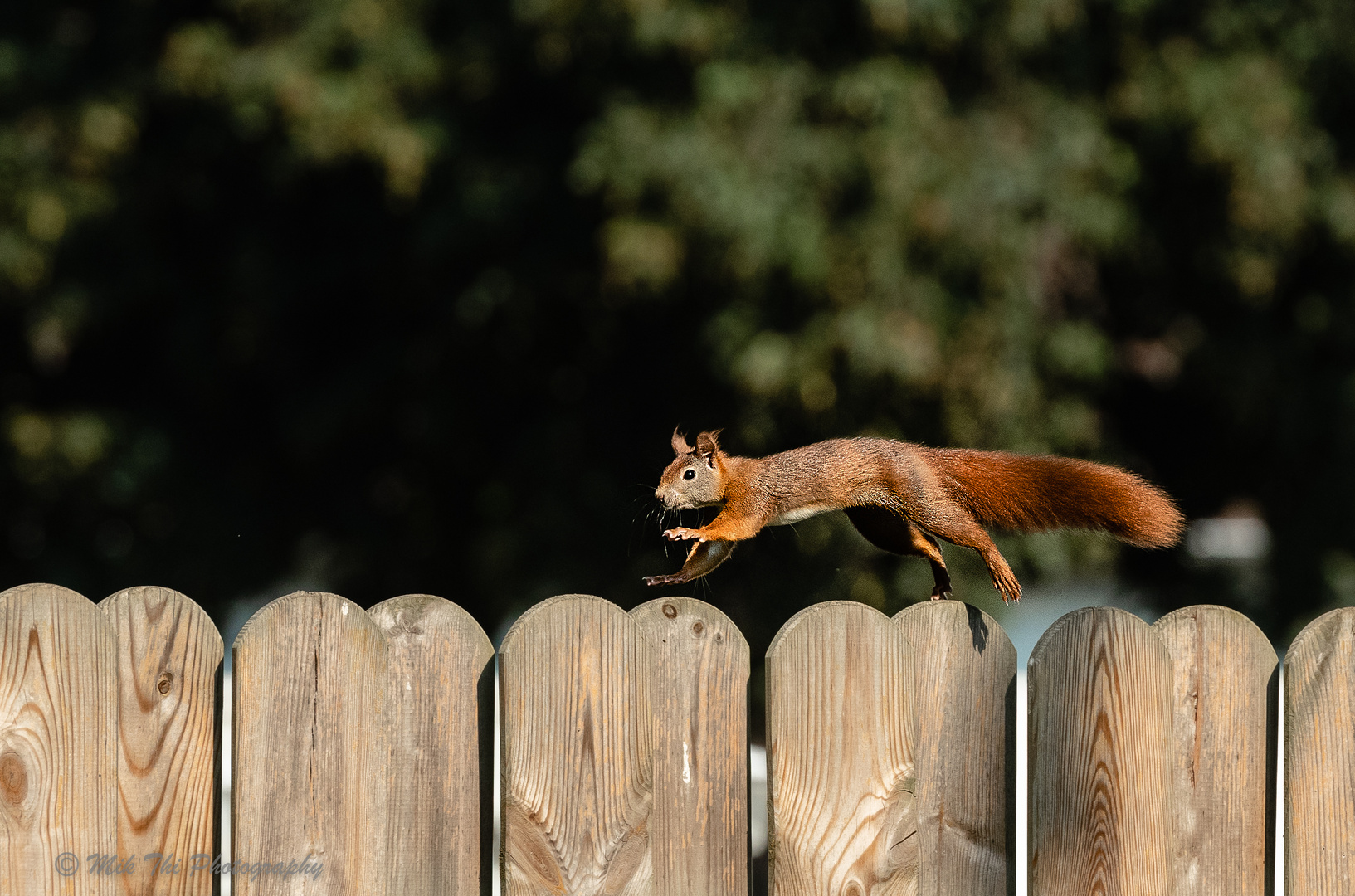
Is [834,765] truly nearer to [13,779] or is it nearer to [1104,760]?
[1104,760]

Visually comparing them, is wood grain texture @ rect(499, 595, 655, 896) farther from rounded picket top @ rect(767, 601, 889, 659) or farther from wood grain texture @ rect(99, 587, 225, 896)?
wood grain texture @ rect(99, 587, 225, 896)

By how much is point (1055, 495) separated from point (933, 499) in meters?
0.15

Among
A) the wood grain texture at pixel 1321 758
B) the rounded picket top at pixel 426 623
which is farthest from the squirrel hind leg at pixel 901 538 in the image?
the rounded picket top at pixel 426 623

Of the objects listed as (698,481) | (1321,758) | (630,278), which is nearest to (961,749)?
(1321,758)

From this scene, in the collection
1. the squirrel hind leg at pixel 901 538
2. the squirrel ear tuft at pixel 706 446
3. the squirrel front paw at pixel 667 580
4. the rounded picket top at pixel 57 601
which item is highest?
the squirrel ear tuft at pixel 706 446

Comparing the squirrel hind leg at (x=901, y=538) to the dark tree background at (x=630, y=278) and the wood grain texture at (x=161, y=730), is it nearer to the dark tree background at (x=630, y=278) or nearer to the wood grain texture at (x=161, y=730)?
the wood grain texture at (x=161, y=730)

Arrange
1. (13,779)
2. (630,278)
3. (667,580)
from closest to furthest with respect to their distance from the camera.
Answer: (13,779), (667,580), (630,278)

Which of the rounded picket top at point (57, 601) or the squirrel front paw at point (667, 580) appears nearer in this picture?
the rounded picket top at point (57, 601)

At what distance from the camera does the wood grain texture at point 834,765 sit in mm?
1271

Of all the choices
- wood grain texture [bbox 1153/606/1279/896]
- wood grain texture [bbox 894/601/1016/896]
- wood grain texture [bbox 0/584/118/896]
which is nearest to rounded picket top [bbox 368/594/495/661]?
wood grain texture [bbox 0/584/118/896]

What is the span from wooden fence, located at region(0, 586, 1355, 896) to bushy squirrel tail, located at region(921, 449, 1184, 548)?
143 millimetres

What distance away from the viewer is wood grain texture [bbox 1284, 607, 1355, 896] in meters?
1.30

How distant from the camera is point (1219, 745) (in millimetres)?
1311

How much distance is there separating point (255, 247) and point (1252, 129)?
11.7 ft
